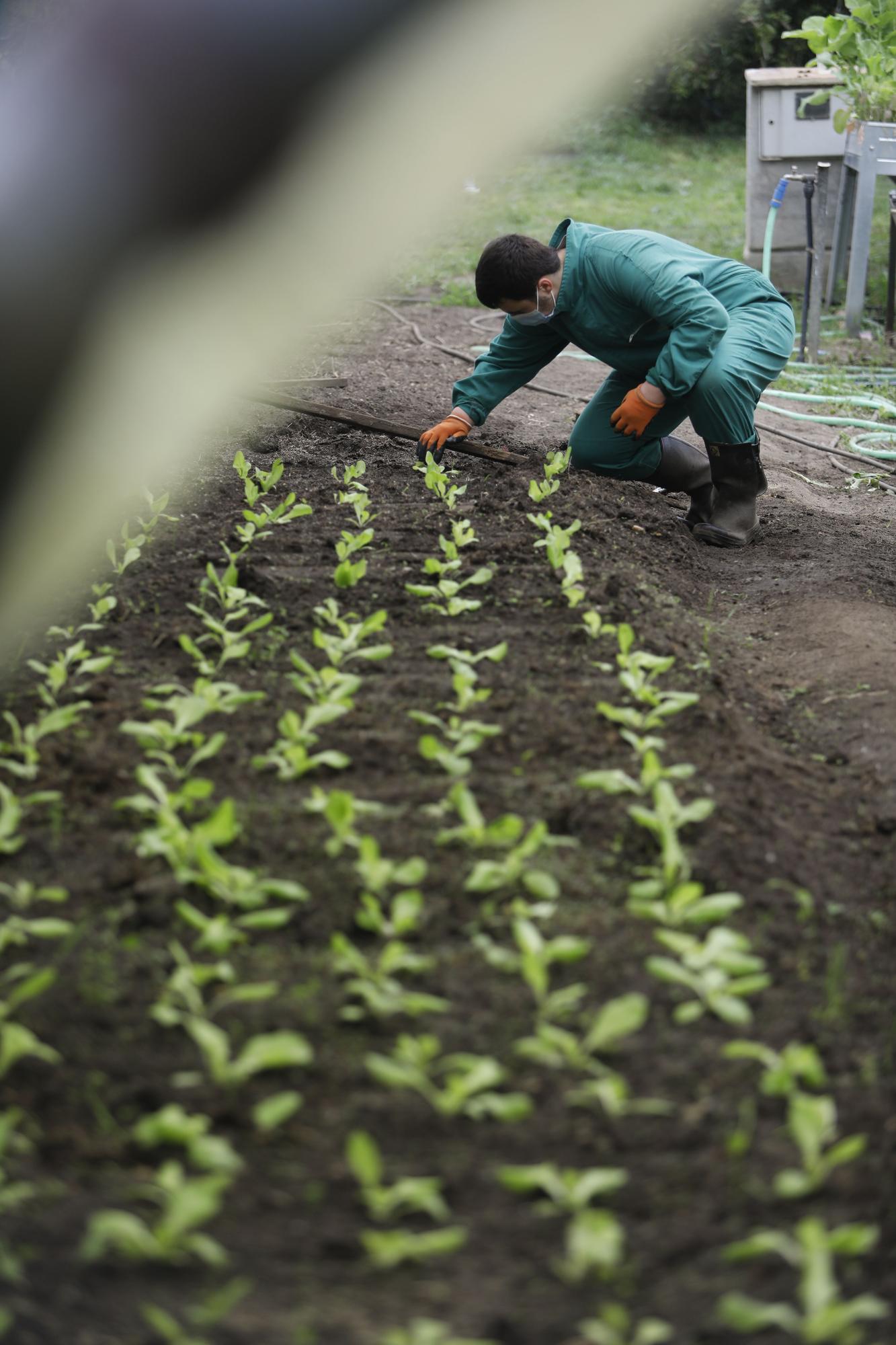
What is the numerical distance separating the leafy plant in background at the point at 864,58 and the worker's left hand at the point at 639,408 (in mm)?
4768

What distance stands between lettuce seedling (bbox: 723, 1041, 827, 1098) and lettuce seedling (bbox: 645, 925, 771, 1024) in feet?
0.19

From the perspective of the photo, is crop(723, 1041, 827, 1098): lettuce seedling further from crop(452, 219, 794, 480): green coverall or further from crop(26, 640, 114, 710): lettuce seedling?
crop(452, 219, 794, 480): green coverall

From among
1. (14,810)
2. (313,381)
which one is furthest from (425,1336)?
(313,381)

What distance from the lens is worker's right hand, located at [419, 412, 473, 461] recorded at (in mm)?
4320

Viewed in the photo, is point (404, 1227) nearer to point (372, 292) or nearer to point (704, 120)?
point (372, 292)

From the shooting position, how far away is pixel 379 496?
4066 millimetres

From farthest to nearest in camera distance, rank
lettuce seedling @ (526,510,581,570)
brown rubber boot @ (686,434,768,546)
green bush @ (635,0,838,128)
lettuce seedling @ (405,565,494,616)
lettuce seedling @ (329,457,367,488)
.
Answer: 1. green bush @ (635,0,838,128)
2. brown rubber boot @ (686,434,768,546)
3. lettuce seedling @ (329,457,367,488)
4. lettuce seedling @ (526,510,581,570)
5. lettuce seedling @ (405,565,494,616)

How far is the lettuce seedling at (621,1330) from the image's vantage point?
1375 mm

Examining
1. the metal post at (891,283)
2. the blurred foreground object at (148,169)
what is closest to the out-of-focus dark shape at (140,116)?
the blurred foreground object at (148,169)

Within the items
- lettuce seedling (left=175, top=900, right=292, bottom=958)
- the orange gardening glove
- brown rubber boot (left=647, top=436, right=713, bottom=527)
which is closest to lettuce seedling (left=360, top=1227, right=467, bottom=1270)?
lettuce seedling (left=175, top=900, right=292, bottom=958)

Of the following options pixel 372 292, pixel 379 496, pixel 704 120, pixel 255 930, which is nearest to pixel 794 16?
pixel 704 120

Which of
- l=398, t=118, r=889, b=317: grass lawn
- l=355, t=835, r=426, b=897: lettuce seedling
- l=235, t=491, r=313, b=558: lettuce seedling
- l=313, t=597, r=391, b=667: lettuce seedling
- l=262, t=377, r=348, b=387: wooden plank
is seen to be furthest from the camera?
l=398, t=118, r=889, b=317: grass lawn

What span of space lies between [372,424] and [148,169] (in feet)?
6.86

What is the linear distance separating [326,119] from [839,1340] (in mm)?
2516
